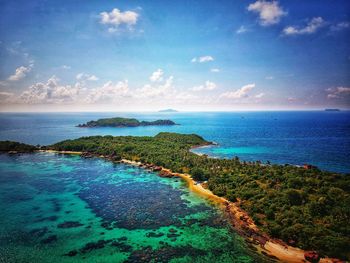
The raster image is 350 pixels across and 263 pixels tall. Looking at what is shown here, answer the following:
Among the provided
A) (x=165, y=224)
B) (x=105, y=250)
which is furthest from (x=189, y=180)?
(x=105, y=250)

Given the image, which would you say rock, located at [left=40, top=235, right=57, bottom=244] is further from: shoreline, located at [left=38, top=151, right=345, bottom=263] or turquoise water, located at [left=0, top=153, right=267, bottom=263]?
shoreline, located at [left=38, top=151, right=345, bottom=263]

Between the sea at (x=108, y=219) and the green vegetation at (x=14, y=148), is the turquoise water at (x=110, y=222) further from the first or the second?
the green vegetation at (x=14, y=148)

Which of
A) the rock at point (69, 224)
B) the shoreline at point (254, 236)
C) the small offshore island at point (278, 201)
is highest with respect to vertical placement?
the small offshore island at point (278, 201)

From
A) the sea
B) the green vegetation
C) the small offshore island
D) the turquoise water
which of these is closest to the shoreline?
the small offshore island

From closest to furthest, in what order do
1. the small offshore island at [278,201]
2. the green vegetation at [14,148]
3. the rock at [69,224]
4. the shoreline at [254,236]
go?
1. the shoreline at [254,236]
2. the small offshore island at [278,201]
3. the rock at [69,224]
4. the green vegetation at [14,148]

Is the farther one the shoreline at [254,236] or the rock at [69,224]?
the rock at [69,224]

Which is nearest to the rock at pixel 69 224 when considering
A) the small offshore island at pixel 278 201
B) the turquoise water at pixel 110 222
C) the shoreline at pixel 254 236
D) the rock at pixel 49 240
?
the turquoise water at pixel 110 222
